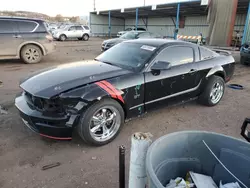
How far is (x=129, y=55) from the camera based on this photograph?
3740 mm

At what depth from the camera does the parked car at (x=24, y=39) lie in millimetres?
7906

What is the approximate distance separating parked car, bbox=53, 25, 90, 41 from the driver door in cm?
1867

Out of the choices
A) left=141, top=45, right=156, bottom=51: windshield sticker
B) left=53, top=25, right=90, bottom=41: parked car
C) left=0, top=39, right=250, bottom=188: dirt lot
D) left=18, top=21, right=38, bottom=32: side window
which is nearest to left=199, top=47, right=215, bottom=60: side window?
left=0, top=39, right=250, bottom=188: dirt lot

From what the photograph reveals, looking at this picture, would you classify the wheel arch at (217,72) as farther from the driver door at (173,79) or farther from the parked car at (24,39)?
the parked car at (24,39)

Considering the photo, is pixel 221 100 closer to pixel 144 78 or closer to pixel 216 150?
pixel 144 78

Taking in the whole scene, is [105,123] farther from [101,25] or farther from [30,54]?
[101,25]

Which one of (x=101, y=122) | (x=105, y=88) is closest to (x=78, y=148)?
(x=101, y=122)

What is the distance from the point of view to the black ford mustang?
265 centimetres

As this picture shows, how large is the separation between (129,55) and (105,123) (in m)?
1.41

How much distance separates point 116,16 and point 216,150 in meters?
33.5

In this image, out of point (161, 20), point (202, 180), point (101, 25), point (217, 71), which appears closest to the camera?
point (202, 180)

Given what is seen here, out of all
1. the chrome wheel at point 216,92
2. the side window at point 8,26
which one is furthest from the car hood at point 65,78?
the side window at point 8,26

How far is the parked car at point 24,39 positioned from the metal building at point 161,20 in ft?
51.6

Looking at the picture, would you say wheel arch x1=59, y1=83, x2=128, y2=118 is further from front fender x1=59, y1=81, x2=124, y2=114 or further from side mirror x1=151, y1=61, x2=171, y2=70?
side mirror x1=151, y1=61, x2=171, y2=70
